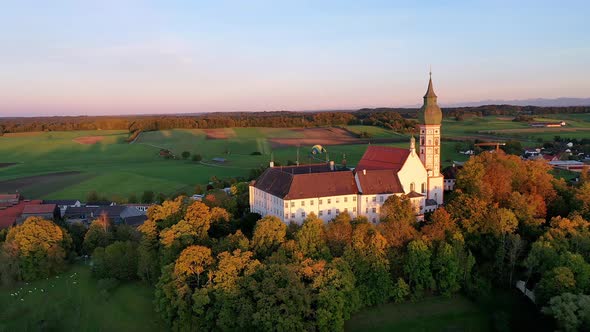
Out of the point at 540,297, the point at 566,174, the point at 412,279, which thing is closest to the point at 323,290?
the point at 412,279

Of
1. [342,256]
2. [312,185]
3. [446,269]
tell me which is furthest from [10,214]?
[446,269]

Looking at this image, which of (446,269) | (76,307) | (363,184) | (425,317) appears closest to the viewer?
(425,317)

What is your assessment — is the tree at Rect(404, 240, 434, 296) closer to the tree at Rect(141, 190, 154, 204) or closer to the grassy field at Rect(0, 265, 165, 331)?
the grassy field at Rect(0, 265, 165, 331)

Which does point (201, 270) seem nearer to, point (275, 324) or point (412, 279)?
point (275, 324)

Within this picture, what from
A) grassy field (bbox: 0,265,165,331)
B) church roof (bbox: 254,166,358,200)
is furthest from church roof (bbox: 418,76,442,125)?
grassy field (bbox: 0,265,165,331)

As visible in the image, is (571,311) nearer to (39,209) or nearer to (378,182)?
(378,182)

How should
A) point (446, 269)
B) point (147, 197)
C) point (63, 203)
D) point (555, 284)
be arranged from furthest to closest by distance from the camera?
point (147, 197) → point (63, 203) → point (446, 269) → point (555, 284)
